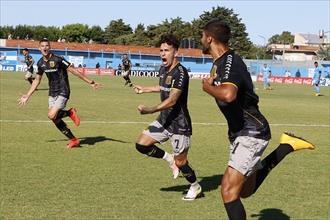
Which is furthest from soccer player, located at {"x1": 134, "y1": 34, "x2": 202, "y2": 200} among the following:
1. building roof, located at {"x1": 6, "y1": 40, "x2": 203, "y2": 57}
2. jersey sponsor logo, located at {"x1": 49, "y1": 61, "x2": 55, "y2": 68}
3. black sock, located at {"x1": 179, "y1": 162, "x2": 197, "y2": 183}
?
building roof, located at {"x1": 6, "y1": 40, "x2": 203, "y2": 57}

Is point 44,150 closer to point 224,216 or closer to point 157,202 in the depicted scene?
point 157,202

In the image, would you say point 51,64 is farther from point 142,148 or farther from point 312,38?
point 312,38

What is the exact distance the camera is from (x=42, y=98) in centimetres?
2481

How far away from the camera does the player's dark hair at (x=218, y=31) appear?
550 centimetres

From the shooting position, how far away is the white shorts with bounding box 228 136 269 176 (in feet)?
18.4

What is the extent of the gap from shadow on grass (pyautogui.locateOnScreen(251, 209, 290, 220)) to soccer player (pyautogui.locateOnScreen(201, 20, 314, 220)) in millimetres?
1334

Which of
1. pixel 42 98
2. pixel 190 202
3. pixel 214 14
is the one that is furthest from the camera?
pixel 214 14

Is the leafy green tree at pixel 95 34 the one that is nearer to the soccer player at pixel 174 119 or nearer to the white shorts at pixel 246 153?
the soccer player at pixel 174 119

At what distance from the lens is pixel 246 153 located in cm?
564

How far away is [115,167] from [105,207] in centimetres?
278

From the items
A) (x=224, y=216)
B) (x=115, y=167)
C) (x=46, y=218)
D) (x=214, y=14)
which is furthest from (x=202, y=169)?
(x=214, y=14)

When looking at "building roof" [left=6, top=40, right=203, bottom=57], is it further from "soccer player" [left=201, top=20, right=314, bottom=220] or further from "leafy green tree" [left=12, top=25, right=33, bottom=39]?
"soccer player" [left=201, top=20, right=314, bottom=220]

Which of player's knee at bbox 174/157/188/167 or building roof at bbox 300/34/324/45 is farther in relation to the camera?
building roof at bbox 300/34/324/45

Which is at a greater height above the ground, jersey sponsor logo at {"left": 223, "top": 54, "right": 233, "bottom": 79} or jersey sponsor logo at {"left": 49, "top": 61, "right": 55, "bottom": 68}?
jersey sponsor logo at {"left": 223, "top": 54, "right": 233, "bottom": 79}
